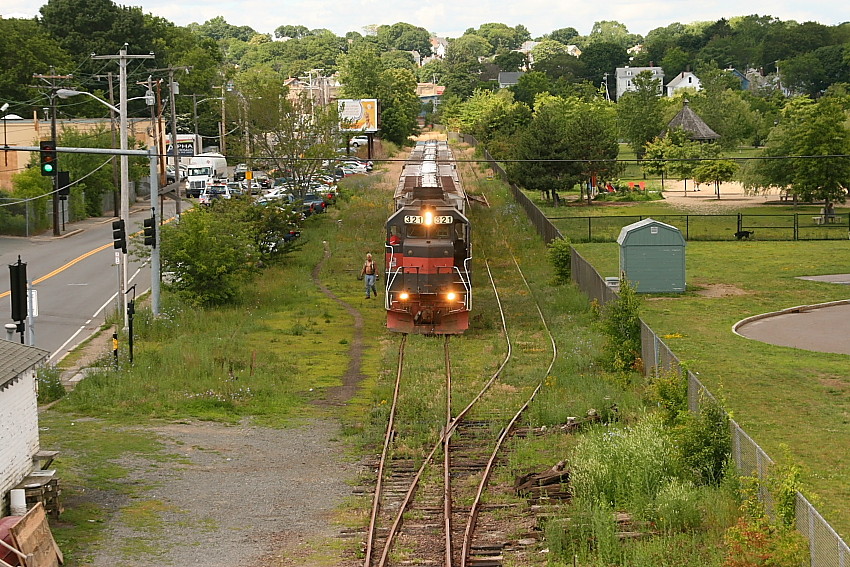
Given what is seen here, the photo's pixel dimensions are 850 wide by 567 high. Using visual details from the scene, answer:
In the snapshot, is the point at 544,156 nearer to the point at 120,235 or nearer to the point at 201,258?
the point at 201,258

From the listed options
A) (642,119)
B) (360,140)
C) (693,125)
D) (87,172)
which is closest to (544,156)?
(87,172)

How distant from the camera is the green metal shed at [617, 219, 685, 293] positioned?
39.2 m

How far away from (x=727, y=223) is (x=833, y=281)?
72.5ft

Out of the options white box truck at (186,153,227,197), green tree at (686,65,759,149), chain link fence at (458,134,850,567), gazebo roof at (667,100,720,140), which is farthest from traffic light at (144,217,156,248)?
green tree at (686,65,759,149)

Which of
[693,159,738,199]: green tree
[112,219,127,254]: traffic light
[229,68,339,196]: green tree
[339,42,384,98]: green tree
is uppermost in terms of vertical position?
[339,42,384,98]: green tree

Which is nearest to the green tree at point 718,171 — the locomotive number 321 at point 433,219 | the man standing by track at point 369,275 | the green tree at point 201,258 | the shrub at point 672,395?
the man standing by track at point 369,275

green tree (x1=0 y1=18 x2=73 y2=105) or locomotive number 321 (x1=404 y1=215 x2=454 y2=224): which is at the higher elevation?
green tree (x1=0 y1=18 x2=73 y2=105)

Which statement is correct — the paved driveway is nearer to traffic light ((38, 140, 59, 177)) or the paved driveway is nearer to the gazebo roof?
traffic light ((38, 140, 59, 177))

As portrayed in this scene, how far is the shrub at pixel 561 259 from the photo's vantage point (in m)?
44.5

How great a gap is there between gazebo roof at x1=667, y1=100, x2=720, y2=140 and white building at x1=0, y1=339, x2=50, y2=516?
87.7m

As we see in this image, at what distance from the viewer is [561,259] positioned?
146 ft

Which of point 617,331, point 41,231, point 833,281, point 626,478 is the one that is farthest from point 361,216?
point 626,478

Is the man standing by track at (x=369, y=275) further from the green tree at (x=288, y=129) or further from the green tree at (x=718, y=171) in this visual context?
the green tree at (x=718, y=171)

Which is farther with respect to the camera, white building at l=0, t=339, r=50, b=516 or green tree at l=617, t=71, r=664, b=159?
green tree at l=617, t=71, r=664, b=159
